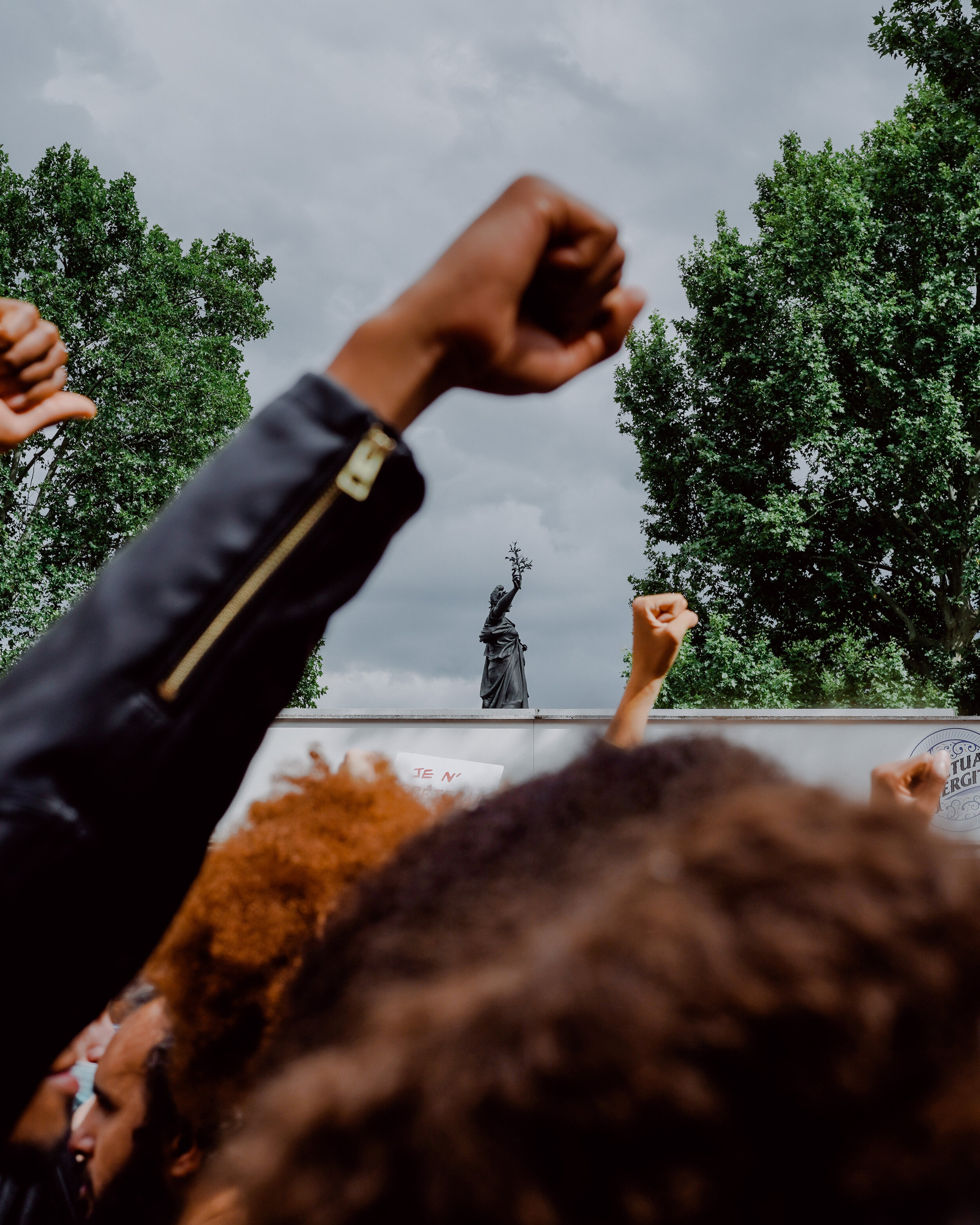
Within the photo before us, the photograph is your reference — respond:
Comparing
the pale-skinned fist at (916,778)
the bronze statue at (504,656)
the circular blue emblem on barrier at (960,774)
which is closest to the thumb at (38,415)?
the pale-skinned fist at (916,778)

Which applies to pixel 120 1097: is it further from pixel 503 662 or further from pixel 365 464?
pixel 503 662

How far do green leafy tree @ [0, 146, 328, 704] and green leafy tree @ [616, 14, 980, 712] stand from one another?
8711 millimetres

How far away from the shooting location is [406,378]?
62cm

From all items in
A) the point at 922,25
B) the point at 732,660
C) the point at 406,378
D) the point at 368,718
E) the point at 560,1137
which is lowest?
the point at 560,1137

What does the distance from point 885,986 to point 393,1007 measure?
20 centimetres

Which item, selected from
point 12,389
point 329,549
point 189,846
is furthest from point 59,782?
point 12,389

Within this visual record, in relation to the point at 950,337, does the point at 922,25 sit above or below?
above

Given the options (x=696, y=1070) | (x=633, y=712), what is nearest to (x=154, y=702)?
(x=696, y=1070)

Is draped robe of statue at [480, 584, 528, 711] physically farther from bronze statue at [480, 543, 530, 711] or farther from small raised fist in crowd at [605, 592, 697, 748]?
small raised fist in crowd at [605, 592, 697, 748]

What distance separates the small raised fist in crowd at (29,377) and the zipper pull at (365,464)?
701mm

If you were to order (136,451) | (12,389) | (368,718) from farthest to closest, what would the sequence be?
(136,451)
(368,718)
(12,389)

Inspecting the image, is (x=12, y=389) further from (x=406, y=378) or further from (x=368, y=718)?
(x=368, y=718)

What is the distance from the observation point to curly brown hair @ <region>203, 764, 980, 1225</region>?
35 cm

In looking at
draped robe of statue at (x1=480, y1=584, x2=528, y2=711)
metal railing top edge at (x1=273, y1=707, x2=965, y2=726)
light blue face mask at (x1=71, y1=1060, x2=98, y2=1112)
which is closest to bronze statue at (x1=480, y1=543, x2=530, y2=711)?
draped robe of statue at (x1=480, y1=584, x2=528, y2=711)
